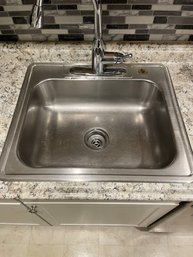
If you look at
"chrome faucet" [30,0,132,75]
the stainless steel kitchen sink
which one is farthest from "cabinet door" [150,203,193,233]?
"chrome faucet" [30,0,132,75]

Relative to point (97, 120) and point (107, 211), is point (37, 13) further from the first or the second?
point (107, 211)

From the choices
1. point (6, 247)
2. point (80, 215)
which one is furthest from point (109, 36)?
point (6, 247)

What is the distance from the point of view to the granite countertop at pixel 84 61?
Answer: 24.9 inches

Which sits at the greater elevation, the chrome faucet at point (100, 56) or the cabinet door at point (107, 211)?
the chrome faucet at point (100, 56)

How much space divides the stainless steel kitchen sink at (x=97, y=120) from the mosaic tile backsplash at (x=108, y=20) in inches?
5.4

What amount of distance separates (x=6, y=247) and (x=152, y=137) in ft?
3.56

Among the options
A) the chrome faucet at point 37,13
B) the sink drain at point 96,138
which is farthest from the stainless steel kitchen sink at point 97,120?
the chrome faucet at point 37,13

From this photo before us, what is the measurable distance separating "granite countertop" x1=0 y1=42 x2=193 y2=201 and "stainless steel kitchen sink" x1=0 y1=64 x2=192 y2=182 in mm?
32

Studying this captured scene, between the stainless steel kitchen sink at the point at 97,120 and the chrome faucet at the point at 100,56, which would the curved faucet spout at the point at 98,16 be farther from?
the stainless steel kitchen sink at the point at 97,120

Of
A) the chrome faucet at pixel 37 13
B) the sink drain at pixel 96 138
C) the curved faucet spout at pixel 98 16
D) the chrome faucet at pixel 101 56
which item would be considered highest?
the curved faucet spout at pixel 98 16

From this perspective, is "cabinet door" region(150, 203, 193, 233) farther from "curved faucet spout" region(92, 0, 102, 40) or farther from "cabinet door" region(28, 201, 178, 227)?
"curved faucet spout" region(92, 0, 102, 40)

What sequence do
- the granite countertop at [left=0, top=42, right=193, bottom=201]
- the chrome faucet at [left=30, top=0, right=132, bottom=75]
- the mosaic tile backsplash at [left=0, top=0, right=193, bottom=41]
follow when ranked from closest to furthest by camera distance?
the granite countertop at [left=0, top=42, right=193, bottom=201], the chrome faucet at [left=30, top=0, right=132, bottom=75], the mosaic tile backsplash at [left=0, top=0, right=193, bottom=41]

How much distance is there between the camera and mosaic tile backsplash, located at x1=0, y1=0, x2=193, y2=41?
854 millimetres

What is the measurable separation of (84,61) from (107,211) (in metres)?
0.61
